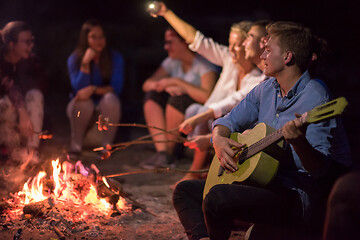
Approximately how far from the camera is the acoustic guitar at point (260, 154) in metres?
2.32

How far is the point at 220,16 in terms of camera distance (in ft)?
31.5

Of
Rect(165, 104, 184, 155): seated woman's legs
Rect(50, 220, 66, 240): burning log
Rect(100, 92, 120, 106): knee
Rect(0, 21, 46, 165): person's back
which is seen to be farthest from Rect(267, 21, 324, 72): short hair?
Rect(100, 92, 120, 106): knee

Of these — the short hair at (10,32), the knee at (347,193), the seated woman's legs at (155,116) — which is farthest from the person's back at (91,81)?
the knee at (347,193)

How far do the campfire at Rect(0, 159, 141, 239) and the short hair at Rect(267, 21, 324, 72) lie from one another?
2.16m

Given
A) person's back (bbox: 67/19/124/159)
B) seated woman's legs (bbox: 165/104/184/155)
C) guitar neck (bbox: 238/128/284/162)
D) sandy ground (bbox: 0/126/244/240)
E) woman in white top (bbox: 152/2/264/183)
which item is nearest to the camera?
guitar neck (bbox: 238/128/284/162)

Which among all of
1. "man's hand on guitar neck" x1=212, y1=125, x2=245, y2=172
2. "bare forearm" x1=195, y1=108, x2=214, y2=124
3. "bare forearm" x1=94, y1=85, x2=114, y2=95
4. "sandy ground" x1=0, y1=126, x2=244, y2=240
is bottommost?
"sandy ground" x1=0, y1=126, x2=244, y2=240

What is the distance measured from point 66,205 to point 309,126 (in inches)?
95.5

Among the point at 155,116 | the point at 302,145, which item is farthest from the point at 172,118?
the point at 302,145

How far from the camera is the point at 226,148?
301 cm

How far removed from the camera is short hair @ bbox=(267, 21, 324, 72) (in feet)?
9.43

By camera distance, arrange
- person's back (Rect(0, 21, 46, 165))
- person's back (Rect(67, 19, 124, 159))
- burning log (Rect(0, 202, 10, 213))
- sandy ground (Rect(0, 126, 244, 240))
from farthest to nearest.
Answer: person's back (Rect(67, 19, 124, 159))
person's back (Rect(0, 21, 46, 165))
burning log (Rect(0, 202, 10, 213))
sandy ground (Rect(0, 126, 244, 240))

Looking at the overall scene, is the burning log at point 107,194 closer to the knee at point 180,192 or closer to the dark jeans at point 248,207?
the knee at point 180,192

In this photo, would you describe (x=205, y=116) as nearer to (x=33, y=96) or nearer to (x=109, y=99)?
(x=109, y=99)

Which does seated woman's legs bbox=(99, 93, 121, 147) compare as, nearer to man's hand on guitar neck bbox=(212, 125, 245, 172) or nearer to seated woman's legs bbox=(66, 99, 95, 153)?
seated woman's legs bbox=(66, 99, 95, 153)
